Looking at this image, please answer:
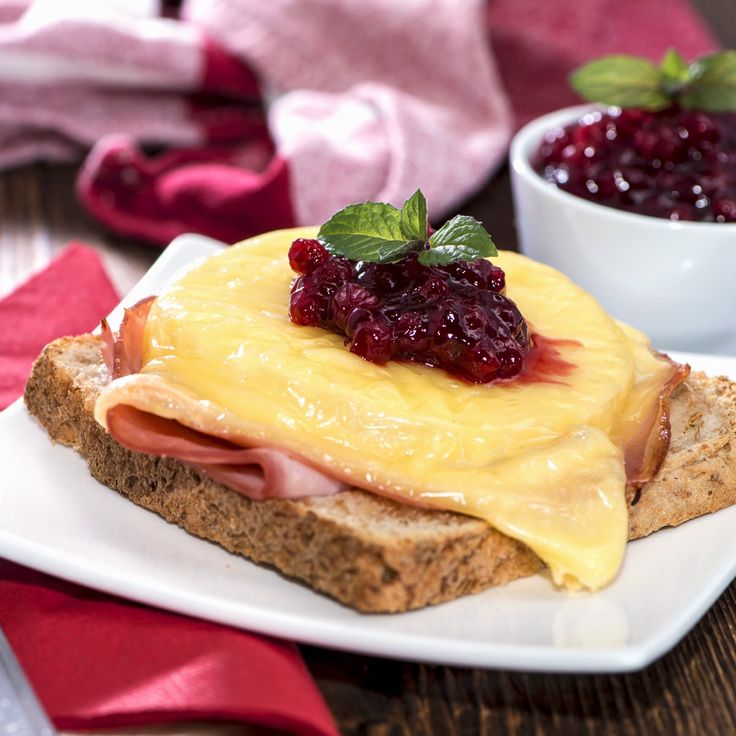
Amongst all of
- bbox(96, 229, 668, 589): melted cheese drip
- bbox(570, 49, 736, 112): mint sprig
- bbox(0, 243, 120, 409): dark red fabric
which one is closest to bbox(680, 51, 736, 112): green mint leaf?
bbox(570, 49, 736, 112): mint sprig

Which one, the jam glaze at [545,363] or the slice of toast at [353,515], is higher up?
the jam glaze at [545,363]

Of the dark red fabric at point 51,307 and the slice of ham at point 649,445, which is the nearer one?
the slice of ham at point 649,445

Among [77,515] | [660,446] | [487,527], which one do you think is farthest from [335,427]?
[660,446]

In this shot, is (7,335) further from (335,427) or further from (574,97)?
(574,97)

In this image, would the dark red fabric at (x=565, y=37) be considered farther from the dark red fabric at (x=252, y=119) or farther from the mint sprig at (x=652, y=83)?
the mint sprig at (x=652, y=83)

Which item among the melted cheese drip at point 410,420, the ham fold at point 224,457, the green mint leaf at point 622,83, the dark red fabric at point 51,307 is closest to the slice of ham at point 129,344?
the melted cheese drip at point 410,420

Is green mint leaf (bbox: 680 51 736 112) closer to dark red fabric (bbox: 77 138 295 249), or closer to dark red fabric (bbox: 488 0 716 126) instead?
dark red fabric (bbox: 488 0 716 126)

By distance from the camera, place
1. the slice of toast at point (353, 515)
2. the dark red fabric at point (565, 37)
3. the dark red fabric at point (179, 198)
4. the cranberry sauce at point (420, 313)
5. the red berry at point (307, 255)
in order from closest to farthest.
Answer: the slice of toast at point (353, 515) < the cranberry sauce at point (420, 313) < the red berry at point (307, 255) < the dark red fabric at point (179, 198) < the dark red fabric at point (565, 37)
